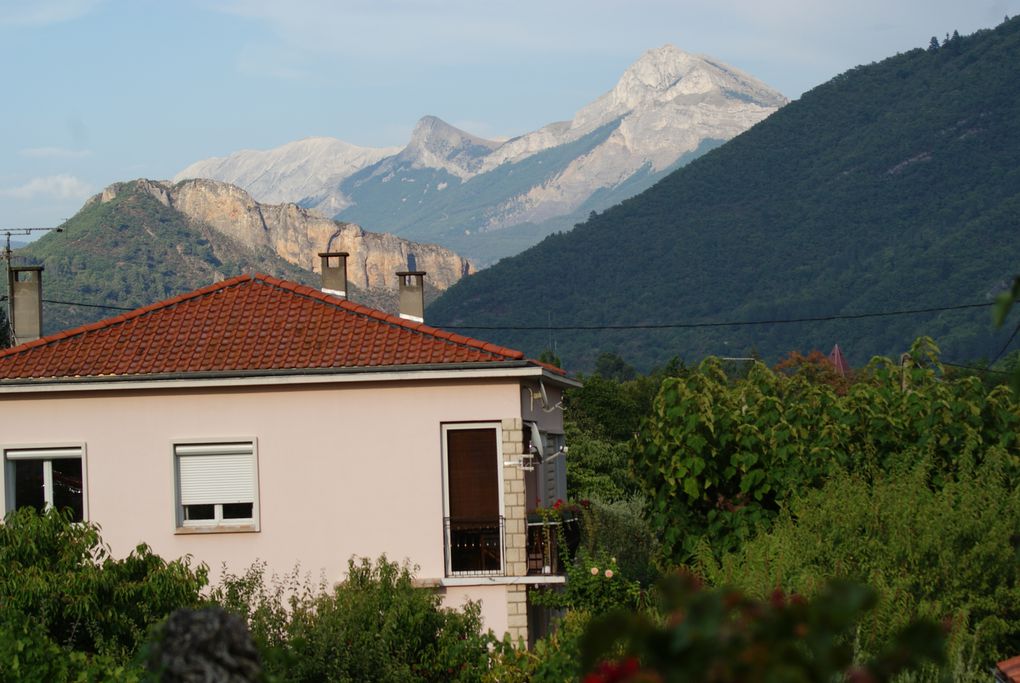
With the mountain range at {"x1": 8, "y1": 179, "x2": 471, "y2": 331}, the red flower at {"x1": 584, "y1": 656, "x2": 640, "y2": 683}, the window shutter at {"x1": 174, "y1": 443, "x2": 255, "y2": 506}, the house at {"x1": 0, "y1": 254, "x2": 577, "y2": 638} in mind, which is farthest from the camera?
the mountain range at {"x1": 8, "y1": 179, "x2": 471, "y2": 331}

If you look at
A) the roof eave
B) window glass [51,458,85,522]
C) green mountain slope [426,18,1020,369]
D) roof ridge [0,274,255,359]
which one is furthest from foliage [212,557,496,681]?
green mountain slope [426,18,1020,369]

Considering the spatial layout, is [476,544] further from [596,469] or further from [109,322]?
[596,469]

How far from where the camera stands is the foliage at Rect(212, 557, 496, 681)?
15430 millimetres

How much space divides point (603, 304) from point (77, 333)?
14146 cm

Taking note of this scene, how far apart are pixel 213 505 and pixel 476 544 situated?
3.58 meters

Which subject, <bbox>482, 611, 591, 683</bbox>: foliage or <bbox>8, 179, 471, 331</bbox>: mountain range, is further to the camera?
<bbox>8, 179, 471, 331</bbox>: mountain range

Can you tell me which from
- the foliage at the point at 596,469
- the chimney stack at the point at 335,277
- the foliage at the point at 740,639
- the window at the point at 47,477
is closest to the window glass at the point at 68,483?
the window at the point at 47,477

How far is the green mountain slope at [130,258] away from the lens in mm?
101562

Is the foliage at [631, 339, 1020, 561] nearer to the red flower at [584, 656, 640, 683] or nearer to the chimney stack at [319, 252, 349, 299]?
the chimney stack at [319, 252, 349, 299]

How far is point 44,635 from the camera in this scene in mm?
12789

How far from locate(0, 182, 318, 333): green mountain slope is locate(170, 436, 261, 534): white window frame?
7258 cm

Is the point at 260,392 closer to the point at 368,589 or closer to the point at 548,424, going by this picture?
the point at 368,589

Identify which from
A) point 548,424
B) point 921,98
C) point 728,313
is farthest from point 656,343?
point 548,424

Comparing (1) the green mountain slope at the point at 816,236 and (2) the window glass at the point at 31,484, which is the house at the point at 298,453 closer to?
(2) the window glass at the point at 31,484
